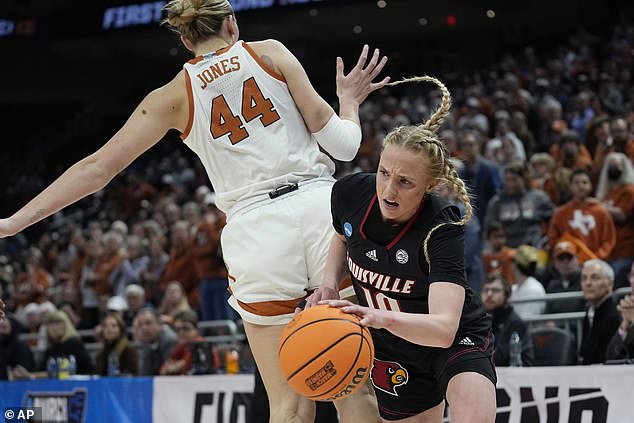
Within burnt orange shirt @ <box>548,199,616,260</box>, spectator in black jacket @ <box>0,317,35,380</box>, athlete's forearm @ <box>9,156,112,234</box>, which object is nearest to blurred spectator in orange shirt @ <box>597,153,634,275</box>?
burnt orange shirt @ <box>548,199,616,260</box>

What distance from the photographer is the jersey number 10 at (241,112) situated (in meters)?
3.81

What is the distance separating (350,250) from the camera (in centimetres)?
→ 374

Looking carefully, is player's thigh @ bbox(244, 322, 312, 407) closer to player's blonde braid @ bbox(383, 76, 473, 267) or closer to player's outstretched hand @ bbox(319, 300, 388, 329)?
player's outstretched hand @ bbox(319, 300, 388, 329)

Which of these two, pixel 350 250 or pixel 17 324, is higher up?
pixel 350 250

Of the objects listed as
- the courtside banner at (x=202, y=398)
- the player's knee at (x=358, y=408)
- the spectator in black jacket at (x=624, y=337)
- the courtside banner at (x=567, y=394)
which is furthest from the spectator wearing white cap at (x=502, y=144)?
the player's knee at (x=358, y=408)

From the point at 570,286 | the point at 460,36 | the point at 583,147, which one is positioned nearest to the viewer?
the point at 570,286

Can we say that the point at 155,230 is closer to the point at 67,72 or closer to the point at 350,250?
the point at 350,250

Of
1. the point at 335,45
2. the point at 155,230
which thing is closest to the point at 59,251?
the point at 155,230

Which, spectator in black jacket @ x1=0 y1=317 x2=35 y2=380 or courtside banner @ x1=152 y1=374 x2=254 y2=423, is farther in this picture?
spectator in black jacket @ x1=0 y1=317 x2=35 y2=380

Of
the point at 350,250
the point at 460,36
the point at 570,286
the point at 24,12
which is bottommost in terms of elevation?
the point at 570,286

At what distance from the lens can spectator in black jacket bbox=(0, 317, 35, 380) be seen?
1063cm

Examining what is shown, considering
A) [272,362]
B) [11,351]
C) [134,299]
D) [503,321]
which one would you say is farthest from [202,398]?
[11,351]

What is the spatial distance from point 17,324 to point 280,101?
26.8 feet

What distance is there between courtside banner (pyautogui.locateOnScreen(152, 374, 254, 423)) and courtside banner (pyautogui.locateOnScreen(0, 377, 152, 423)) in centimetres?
15
